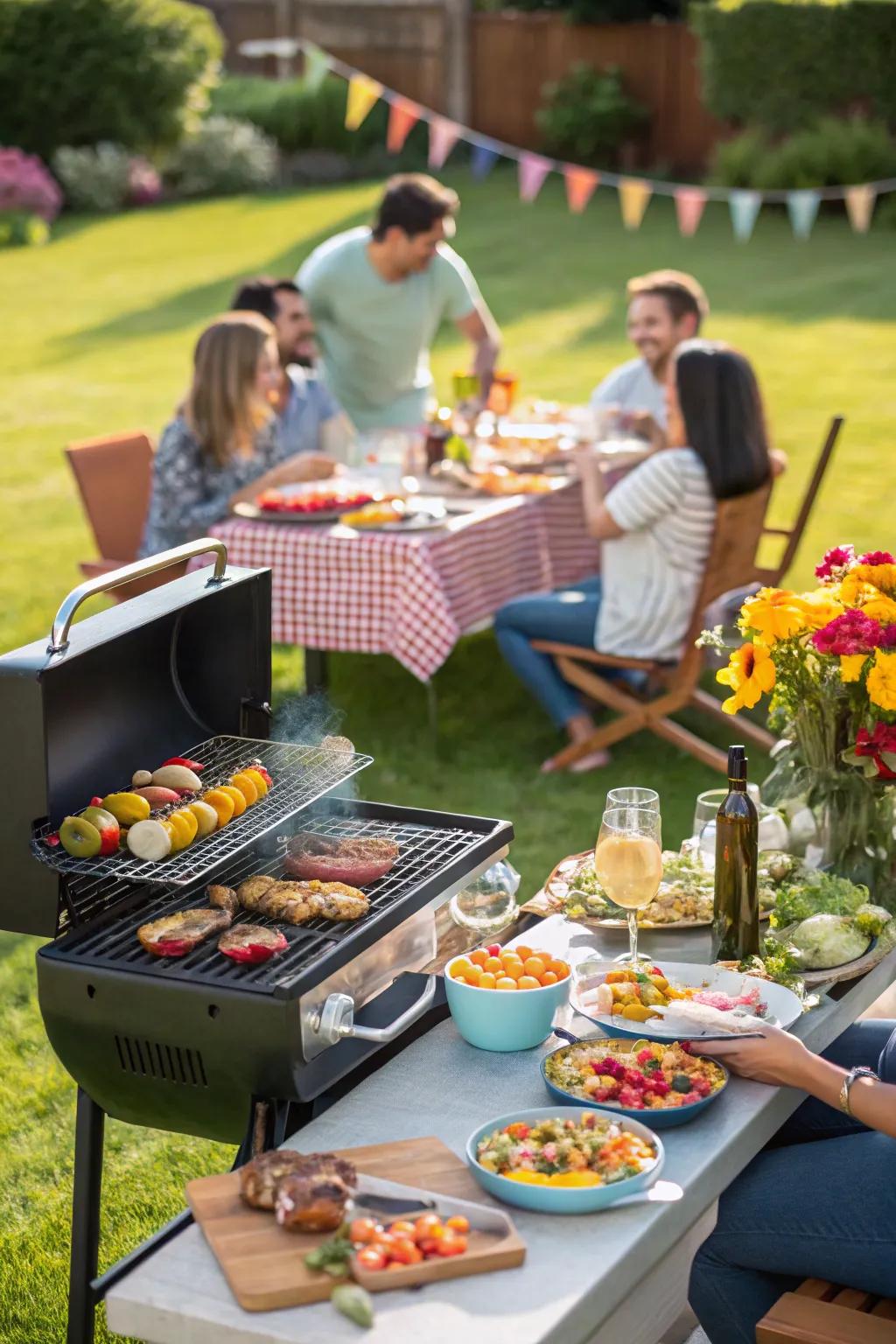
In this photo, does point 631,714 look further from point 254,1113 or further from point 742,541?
point 254,1113

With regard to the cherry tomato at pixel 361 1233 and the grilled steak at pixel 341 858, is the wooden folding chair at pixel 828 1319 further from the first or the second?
the grilled steak at pixel 341 858

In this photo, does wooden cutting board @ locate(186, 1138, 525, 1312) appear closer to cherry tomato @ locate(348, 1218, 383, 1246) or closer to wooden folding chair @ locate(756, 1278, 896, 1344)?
cherry tomato @ locate(348, 1218, 383, 1246)

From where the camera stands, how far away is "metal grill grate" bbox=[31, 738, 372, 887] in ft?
8.38

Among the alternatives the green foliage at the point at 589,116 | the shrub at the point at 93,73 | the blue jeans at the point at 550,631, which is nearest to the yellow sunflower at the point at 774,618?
the blue jeans at the point at 550,631

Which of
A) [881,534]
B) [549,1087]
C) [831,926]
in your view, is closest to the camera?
→ [549,1087]

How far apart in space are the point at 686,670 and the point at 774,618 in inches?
110

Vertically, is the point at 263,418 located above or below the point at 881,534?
above

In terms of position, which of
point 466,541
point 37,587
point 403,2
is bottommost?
point 37,587

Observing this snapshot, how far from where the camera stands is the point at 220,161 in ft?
74.5

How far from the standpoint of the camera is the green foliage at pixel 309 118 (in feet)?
75.8

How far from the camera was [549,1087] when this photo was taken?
2406 millimetres

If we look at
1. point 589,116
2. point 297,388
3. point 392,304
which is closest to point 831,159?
point 589,116

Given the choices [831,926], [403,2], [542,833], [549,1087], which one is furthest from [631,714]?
[403,2]

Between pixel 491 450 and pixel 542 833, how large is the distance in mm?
1672
